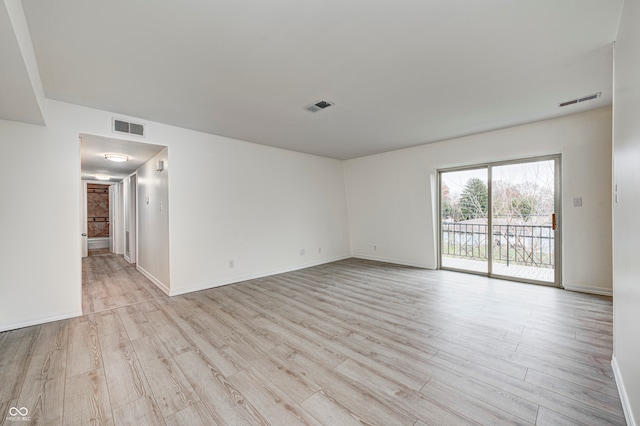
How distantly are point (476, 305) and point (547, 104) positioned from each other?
108 inches

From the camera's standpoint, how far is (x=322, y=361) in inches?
85.4

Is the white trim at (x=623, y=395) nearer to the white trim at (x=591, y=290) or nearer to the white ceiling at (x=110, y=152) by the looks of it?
the white trim at (x=591, y=290)

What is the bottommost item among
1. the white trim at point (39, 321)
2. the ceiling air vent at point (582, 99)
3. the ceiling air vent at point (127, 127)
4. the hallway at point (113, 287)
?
the hallway at point (113, 287)

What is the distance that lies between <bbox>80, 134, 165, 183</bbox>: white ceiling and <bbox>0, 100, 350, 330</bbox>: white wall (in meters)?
0.29

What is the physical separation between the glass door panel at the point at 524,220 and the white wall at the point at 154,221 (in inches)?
221

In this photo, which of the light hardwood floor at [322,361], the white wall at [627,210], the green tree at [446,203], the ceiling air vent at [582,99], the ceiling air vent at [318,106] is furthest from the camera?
the green tree at [446,203]

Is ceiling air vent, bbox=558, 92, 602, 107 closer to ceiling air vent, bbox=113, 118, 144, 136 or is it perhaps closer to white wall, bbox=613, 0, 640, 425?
white wall, bbox=613, 0, 640, 425

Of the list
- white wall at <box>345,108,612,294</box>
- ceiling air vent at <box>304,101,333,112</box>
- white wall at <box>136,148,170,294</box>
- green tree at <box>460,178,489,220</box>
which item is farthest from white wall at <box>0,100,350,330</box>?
green tree at <box>460,178,489,220</box>

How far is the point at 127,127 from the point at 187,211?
1.38 meters

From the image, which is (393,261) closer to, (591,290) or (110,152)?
(591,290)

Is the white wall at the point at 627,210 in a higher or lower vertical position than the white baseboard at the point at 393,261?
higher

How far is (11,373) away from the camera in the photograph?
2010 mm

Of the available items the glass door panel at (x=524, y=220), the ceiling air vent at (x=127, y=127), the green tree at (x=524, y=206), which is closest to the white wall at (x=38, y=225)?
the ceiling air vent at (x=127, y=127)

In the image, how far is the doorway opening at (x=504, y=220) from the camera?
417cm
